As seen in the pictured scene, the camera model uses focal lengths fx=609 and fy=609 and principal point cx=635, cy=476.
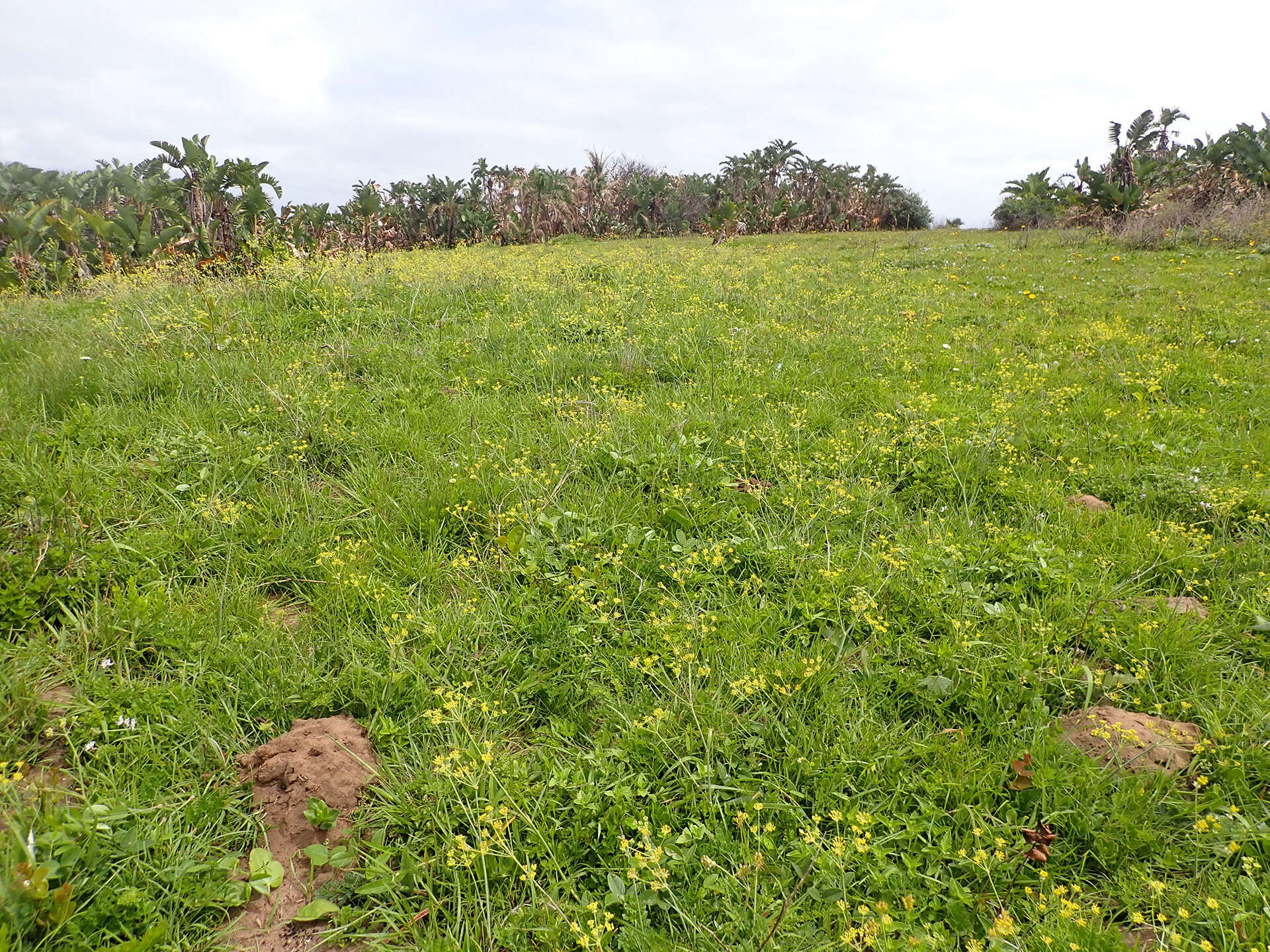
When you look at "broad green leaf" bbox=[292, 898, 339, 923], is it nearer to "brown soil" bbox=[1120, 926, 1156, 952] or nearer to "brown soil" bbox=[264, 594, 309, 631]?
"brown soil" bbox=[264, 594, 309, 631]

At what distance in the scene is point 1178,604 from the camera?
3.41m

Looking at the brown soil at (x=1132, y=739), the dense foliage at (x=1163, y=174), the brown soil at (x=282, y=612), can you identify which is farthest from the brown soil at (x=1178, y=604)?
the dense foliage at (x=1163, y=174)

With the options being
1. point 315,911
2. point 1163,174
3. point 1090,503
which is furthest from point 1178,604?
point 1163,174

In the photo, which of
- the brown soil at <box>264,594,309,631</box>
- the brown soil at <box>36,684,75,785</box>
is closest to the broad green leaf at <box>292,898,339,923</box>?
the brown soil at <box>36,684,75,785</box>

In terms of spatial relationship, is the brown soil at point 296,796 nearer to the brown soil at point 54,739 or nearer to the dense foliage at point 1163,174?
the brown soil at point 54,739

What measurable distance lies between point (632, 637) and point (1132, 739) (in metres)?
2.17

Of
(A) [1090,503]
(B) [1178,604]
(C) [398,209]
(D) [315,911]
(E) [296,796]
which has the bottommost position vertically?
(D) [315,911]

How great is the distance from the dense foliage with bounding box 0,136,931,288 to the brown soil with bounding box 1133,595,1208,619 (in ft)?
38.0

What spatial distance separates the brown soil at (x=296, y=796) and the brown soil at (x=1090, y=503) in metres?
4.72

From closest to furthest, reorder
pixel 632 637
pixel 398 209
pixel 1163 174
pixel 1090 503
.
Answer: pixel 632 637 → pixel 1090 503 → pixel 1163 174 → pixel 398 209

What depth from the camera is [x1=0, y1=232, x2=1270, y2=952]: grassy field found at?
212 centimetres

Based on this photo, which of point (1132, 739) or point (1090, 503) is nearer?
point (1132, 739)

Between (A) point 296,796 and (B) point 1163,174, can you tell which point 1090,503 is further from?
(B) point 1163,174

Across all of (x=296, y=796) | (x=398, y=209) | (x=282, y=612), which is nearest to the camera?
(x=296, y=796)
